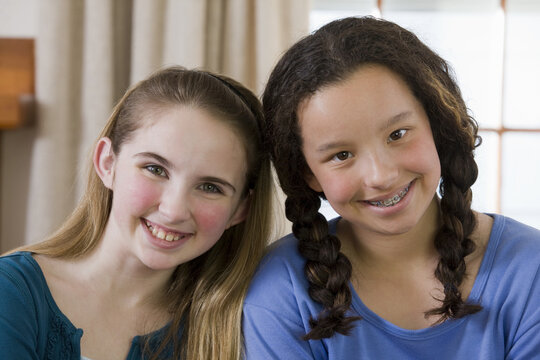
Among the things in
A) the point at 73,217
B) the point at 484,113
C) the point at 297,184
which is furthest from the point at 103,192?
the point at 484,113

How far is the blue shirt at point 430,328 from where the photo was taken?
1272mm

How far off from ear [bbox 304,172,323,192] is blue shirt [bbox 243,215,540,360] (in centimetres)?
19

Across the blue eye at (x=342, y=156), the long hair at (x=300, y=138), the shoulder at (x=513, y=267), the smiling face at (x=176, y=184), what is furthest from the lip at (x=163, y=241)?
the shoulder at (x=513, y=267)

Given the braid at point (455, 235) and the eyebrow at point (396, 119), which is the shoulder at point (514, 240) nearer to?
the braid at point (455, 235)

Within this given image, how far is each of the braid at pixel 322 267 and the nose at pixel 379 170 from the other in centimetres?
20

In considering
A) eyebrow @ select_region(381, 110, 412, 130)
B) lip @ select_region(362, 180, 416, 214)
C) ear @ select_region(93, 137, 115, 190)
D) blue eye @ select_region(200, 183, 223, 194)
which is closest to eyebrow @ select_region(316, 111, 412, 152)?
eyebrow @ select_region(381, 110, 412, 130)

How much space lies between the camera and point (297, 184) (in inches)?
55.2

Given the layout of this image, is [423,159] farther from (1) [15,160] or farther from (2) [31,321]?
(1) [15,160]

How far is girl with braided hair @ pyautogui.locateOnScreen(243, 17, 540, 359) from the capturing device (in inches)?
48.6

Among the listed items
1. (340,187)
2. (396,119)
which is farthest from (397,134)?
(340,187)

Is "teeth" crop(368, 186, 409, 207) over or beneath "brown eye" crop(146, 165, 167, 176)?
beneath

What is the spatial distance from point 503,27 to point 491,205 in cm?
59

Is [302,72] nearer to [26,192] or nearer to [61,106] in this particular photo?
[61,106]

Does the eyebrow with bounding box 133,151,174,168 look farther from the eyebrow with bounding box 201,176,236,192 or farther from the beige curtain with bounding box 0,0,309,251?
the beige curtain with bounding box 0,0,309,251
